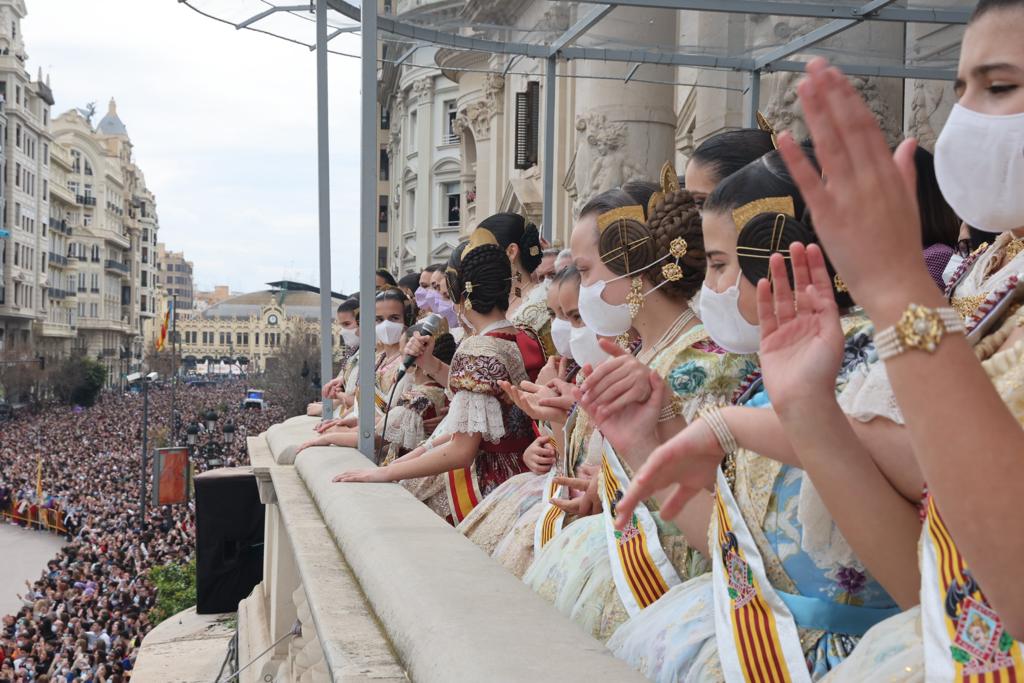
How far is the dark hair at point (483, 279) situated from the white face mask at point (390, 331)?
2102 mm

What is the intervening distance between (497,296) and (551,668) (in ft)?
10.3

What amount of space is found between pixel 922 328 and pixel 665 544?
1747 millimetres

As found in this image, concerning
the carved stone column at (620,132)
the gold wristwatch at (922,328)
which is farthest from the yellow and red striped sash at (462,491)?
the carved stone column at (620,132)

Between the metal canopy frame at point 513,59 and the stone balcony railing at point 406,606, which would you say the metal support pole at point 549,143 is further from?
the stone balcony railing at point 406,606

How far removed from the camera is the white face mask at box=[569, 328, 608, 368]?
3930 mm

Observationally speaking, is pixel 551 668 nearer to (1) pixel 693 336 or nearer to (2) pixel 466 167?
(1) pixel 693 336

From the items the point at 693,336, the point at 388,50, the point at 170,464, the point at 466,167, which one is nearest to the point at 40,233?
the point at 466,167

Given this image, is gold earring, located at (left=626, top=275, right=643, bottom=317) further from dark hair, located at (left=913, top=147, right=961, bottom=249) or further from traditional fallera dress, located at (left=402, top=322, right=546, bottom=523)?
traditional fallera dress, located at (left=402, top=322, right=546, bottom=523)

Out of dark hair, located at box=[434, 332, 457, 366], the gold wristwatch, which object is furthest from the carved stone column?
the gold wristwatch

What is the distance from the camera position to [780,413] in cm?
183

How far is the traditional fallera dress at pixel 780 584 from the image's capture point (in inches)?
86.1

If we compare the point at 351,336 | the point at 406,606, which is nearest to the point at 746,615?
the point at 406,606

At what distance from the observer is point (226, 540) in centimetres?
1149

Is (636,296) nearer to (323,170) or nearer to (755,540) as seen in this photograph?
(755,540)
